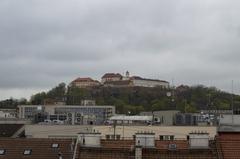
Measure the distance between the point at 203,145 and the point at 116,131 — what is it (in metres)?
29.3

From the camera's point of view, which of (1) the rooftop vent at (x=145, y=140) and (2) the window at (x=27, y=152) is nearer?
(1) the rooftop vent at (x=145, y=140)

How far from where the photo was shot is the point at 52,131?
80562 mm

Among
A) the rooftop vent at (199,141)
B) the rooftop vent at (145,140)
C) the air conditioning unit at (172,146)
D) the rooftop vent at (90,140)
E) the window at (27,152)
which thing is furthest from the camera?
the window at (27,152)

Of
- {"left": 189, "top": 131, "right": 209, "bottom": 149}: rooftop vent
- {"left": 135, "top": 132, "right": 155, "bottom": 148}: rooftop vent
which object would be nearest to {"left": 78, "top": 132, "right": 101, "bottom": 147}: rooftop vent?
{"left": 135, "top": 132, "right": 155, "bottom": 148}: rooftop vent

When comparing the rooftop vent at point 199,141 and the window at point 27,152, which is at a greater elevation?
the rooftop vent at point 199,141

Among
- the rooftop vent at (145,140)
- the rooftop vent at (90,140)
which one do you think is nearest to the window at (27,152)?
the rooftop vent at (90,140)

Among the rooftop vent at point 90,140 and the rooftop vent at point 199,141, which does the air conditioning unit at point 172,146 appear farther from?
Result: the rooftop vent at point 90,140

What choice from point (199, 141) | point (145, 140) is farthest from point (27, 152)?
point (199, 141)

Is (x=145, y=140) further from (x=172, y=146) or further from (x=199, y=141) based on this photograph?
(x=199, y=141)

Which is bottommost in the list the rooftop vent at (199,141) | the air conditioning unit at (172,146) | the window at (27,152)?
the window at (27,152)

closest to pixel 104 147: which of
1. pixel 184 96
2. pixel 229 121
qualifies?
pixel 229 121

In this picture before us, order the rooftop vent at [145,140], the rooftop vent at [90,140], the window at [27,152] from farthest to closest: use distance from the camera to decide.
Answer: the window at [27,152], the rooftop vent at [90,140], the rooftop vent at [145,140]

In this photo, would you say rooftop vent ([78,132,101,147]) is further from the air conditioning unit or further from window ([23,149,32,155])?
window ([23,149,32,155])

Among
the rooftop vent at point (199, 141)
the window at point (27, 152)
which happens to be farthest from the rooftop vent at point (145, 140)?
the window at point (27, 152)
